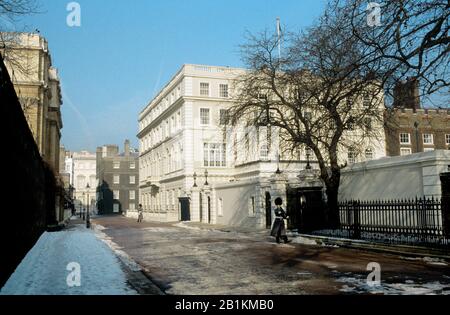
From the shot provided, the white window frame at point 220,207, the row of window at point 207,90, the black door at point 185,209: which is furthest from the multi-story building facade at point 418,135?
the white window frame at point 220,207

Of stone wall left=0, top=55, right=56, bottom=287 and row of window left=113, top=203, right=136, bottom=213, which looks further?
row of window left=113, top=203, right=136, bottom=213

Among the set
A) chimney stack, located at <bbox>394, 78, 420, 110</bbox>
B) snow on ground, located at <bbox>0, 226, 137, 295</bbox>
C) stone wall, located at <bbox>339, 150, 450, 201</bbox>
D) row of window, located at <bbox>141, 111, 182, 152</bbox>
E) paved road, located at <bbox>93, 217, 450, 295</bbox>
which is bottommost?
paved road, located at <bbox>93, 217, 450, 295</bbox>

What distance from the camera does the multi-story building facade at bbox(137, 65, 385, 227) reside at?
37.9m

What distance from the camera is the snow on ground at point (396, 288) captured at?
24.5ft

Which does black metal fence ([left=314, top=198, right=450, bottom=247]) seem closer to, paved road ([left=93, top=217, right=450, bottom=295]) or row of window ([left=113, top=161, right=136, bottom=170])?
paved road ([left=93, top=217, right=450, bottom=295])

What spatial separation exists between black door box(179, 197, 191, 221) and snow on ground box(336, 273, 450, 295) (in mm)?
37655

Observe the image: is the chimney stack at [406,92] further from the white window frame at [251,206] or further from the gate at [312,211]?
the white window frame at [251,206]

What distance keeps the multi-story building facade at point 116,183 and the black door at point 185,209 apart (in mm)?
48648

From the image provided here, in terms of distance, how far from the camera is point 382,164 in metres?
21.1

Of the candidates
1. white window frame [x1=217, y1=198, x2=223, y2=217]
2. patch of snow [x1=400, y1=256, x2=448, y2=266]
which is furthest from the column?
patch of snow [x1=400, y1=256, x2=448, y2=266]

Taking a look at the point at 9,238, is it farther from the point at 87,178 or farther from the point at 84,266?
the point at 87,178

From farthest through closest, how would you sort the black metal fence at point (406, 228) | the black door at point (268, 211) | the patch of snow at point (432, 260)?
the black door at point (268, 211) < the black metal fence at point (406, 228) < the patch of snow at point (432, 260)
